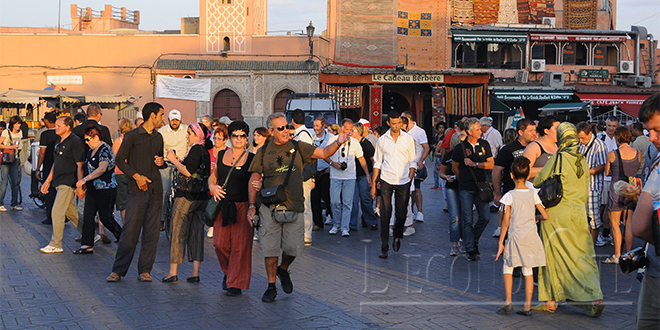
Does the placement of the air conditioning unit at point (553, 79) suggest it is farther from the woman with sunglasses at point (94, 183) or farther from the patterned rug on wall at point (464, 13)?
the woman with sunglasses at point (94, 183)

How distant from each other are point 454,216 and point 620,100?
85.8 ft

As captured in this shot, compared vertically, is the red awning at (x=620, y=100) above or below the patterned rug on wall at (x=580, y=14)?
below

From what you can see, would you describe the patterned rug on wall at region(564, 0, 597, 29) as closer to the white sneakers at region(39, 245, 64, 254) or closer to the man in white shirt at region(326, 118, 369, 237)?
the man in white shirt at region(326, 118, 369, 237)

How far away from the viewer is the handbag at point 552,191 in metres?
5.61

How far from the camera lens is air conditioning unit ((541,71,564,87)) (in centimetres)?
3206

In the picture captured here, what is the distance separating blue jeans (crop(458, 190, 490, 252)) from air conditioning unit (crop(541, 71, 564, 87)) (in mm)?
25856

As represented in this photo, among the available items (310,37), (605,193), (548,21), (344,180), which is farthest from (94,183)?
(548,21)

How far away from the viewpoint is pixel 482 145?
8.19 metres

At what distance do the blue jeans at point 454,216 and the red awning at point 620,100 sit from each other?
2529cm

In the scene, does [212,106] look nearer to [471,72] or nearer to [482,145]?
[471,72]

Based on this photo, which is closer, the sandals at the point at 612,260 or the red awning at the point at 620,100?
the sandals at the point at 612,260

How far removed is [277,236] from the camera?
6.10 metres

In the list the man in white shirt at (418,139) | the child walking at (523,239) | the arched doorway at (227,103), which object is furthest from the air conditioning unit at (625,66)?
the child walking at (523,239)

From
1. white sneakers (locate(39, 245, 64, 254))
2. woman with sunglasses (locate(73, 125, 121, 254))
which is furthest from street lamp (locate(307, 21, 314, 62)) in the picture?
white sneakers (locate(39, 245, 64, 254))
